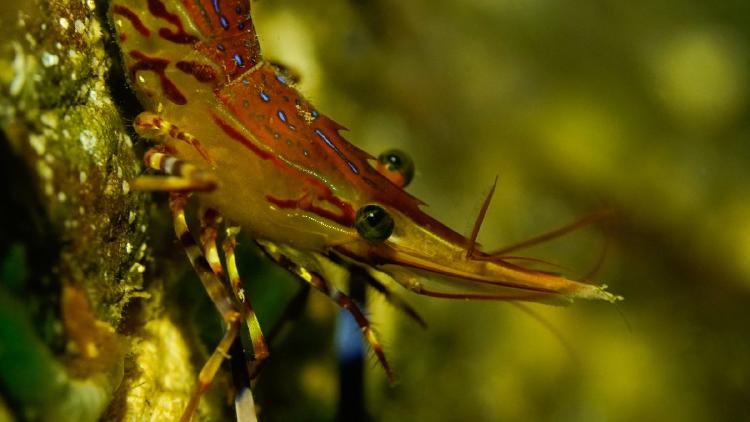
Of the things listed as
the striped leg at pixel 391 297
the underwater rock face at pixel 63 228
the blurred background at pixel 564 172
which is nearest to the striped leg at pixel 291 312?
the blurred background at pixel 564 172

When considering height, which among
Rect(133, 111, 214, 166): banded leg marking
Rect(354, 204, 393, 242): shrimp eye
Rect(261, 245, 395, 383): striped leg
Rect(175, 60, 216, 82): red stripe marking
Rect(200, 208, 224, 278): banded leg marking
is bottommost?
Rect(200, 208, 224, 278): banded leg marking

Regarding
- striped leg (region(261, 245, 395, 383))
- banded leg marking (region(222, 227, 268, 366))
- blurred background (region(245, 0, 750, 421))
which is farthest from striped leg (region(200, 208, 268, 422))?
blurred background (region(245, 0, 750, 421))

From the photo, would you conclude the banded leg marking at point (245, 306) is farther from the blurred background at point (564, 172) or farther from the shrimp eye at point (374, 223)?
the blurred background at point (564, 172)

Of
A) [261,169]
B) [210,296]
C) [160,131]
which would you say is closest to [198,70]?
[160,131]

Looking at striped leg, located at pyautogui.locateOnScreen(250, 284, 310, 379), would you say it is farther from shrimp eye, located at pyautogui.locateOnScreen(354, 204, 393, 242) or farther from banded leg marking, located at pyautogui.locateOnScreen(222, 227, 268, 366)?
shrimp eye, located at pyautogui.locateOnScreen(354, 204, 393, 242)

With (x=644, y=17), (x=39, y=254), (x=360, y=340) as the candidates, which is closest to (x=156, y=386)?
(x=39, y=254)
